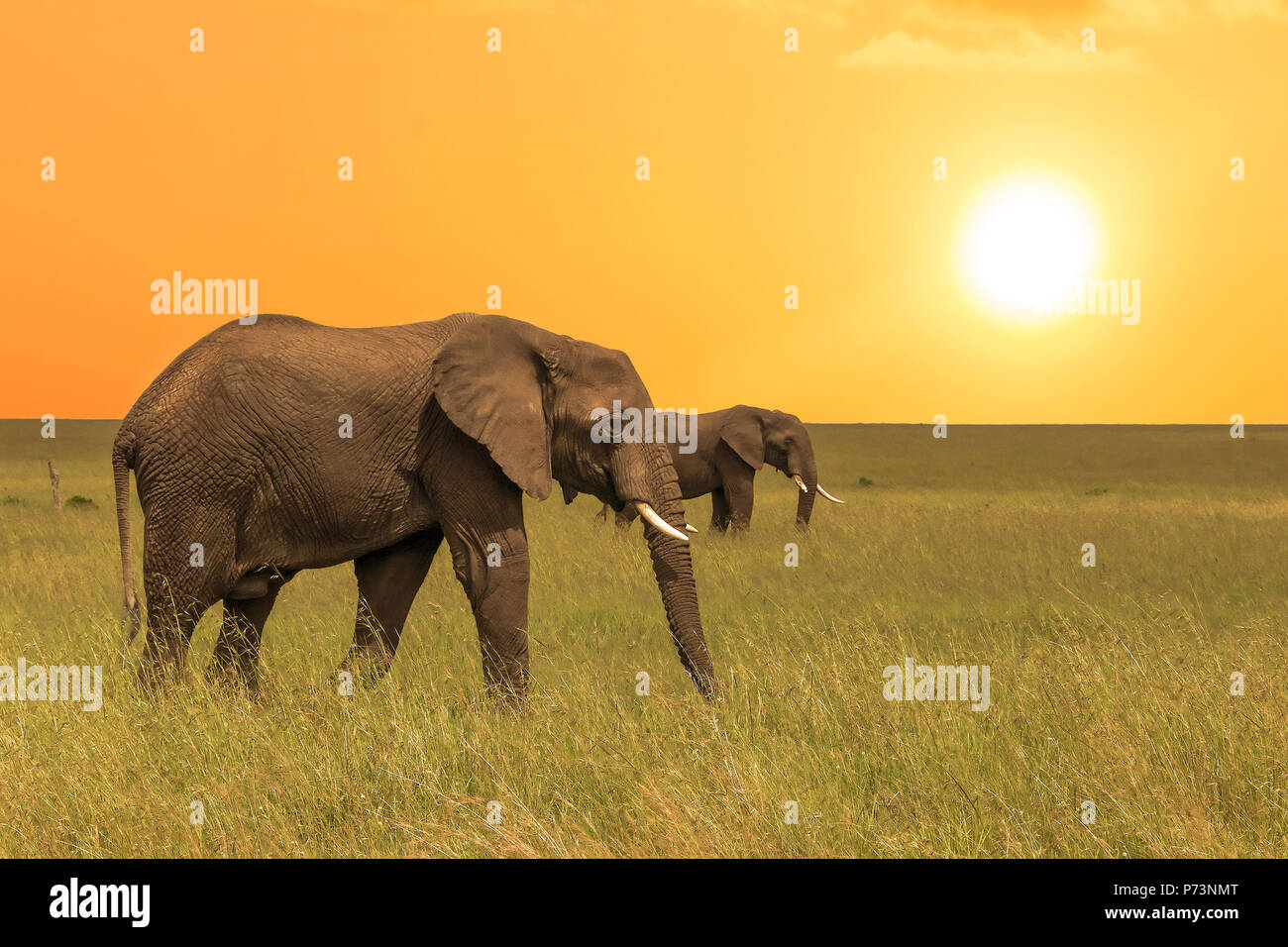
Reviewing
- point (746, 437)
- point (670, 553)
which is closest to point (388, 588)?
point (670, 553)

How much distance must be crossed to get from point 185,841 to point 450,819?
104cm

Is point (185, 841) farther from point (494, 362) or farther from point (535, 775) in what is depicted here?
point (494, 362)

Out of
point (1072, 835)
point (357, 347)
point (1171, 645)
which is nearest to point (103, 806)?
point (357, 347)

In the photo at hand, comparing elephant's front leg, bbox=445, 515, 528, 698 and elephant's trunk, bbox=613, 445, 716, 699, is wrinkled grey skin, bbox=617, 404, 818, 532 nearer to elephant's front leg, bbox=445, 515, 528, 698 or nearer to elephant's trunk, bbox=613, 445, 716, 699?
elephant's trunk, bbox=613, 445, 716, 699

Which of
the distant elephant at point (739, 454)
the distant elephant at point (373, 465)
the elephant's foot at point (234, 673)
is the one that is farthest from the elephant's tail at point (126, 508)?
the distant elephant at point (739, 454)

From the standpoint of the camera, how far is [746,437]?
19.4 meters

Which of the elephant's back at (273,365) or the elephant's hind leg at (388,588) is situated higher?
the elephant's back at (273,365)

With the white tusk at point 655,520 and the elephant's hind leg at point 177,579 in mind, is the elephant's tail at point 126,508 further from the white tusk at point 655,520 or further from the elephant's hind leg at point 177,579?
the white tusk at point 655,520

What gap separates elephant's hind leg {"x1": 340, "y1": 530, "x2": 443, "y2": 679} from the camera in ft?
26.2

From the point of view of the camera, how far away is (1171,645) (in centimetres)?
866

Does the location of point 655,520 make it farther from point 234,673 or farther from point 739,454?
point 739,454

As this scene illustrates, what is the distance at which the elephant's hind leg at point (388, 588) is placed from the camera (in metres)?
8.00

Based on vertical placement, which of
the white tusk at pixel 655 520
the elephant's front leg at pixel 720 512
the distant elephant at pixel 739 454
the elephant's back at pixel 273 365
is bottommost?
the elephant's front leg at pixel 720 512
